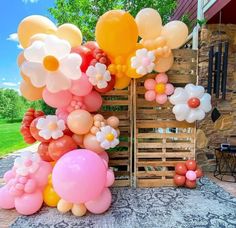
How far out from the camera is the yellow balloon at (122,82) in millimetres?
3384

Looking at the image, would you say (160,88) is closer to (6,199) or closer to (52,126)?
(52,126)

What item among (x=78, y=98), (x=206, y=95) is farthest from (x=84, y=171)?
(x=206, y=95)

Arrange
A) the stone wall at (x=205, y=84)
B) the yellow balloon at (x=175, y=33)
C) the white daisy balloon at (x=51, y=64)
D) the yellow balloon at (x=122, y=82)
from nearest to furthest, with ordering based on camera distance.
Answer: the white daisy balloon at (x=51, y=64) → the yellow balloon at (x=175, y=33) → the yellow balloon at (x=122, y=82) → the stone wall at (x=205, y=84)

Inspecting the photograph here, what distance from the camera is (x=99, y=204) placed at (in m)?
2.83

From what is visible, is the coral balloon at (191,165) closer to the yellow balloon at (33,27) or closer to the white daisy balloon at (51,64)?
the white daisy balloon at (51,64)

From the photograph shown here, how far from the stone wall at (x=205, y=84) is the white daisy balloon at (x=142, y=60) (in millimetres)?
1648

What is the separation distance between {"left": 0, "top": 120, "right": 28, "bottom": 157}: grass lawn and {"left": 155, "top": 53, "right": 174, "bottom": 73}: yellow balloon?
5209 millimetres

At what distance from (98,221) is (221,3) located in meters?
3.57

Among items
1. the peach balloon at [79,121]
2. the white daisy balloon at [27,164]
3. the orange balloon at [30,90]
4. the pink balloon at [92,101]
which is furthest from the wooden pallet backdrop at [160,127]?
the white daisy balloon at [27,164]

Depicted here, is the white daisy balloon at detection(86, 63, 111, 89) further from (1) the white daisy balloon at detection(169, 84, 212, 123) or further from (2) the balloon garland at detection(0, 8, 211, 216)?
(1) the white daisy balloon at detection(169, 84, 212, 123)

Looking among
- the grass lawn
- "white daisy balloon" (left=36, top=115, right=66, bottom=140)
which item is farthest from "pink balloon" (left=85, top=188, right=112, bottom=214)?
the grass lawn

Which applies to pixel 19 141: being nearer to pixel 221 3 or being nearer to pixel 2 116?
pixel 2 116

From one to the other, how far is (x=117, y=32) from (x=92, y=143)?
54.4 inches

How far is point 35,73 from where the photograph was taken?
109 inches
